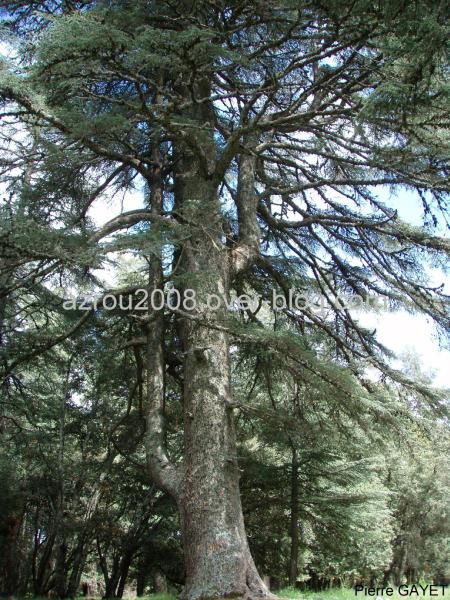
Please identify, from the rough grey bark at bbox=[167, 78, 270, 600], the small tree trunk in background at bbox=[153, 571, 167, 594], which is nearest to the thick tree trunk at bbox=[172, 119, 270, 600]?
the rough grey bark at bbox=[167, 78, 270, 600]

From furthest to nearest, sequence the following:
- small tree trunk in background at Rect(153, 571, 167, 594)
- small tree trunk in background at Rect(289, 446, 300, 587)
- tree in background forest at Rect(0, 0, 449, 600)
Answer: small tree trunk in background at Rect(153, 571, 167, 594) → small tree trunk in background at Rect(289, 446, 300, 587) → tree in background forest at Rect(0, 0, 449, 600)

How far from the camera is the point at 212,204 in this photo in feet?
18.8

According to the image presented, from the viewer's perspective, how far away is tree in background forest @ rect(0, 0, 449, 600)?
4.84m

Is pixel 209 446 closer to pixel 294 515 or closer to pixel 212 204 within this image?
pixel 212 204

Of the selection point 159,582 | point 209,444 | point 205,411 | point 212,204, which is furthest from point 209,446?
point 159,582

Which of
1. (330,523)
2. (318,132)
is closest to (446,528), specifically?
(330,523)

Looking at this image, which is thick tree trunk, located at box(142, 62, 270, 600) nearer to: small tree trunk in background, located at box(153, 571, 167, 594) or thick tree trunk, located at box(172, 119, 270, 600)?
thick tree trunk, located at box(172, 119, 270, 600)

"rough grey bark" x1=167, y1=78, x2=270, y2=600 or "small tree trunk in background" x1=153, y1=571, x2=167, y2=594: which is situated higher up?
"rough grey bark" x1=167, y1=78, x2=270, y2=600

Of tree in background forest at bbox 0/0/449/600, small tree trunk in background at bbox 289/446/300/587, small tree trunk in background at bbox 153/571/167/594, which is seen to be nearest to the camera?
tree in background forest at bbox 0/0/449/600

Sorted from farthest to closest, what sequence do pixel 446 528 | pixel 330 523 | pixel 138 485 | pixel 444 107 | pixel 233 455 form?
pixel 446 528 → pixel 138 485 → pixel 330 523 → pixel 233 455 → pixel 444 107

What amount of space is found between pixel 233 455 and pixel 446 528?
Result: 23385 mm

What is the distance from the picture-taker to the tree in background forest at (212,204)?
484cm

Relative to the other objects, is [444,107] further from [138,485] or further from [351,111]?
[138,485]

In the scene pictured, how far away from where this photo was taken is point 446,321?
24.5ft
